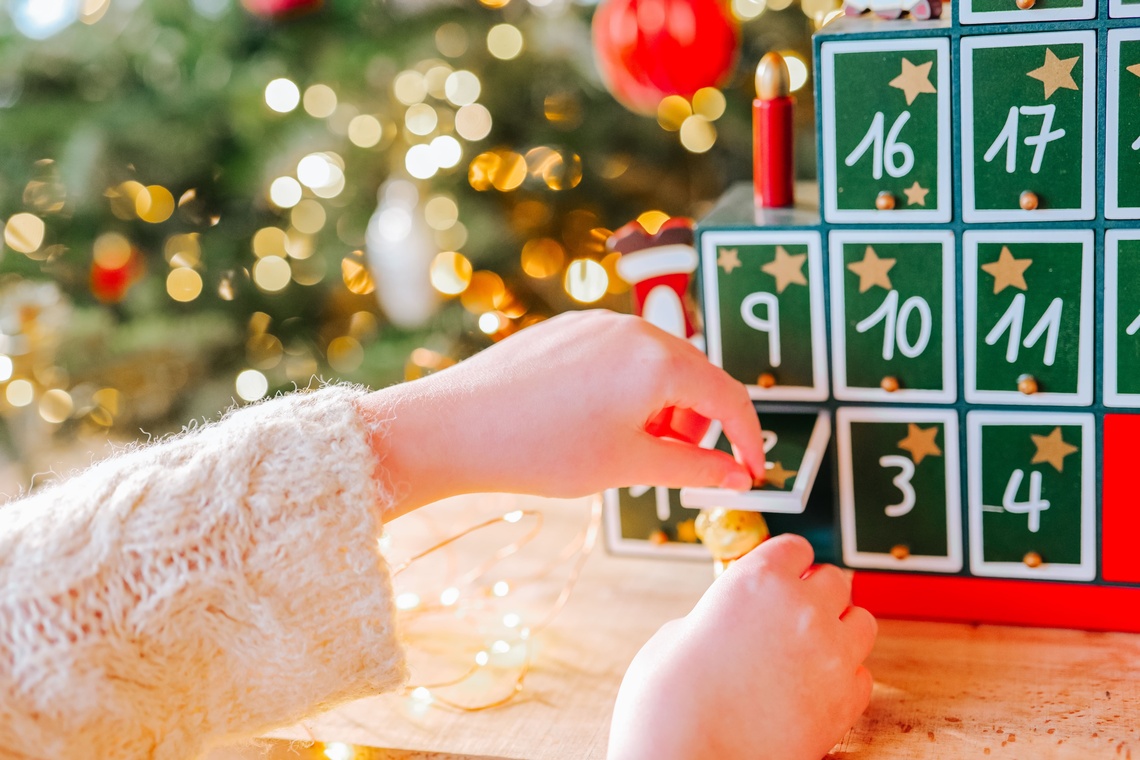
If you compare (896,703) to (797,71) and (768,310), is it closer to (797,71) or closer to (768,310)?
(768,310)

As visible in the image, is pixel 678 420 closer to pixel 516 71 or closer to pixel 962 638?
pixel 962 638

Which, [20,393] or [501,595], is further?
[20,393]

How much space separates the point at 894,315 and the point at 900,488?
129 millimetres

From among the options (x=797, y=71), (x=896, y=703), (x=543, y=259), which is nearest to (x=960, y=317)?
(x=896, y=703)

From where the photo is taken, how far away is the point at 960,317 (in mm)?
686

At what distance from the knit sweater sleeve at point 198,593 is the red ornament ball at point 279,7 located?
36.2 inches

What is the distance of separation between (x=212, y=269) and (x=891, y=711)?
1195 millimetres

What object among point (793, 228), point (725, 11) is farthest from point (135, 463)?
point (725, 11)

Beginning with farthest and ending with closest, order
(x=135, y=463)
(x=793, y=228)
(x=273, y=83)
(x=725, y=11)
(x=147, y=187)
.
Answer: (x=147, y=187) < (x=273, y=83) < (x=725, y=11) < (x=793, y=228) < (x=135, y=463)

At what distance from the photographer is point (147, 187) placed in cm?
148

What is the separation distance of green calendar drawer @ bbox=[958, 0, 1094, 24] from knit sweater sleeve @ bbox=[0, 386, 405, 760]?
1.51 ft

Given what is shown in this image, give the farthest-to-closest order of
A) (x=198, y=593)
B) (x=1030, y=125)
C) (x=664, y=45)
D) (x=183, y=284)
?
(x=183, y=284)
(x=664, y=45)
(x=1030, y=125)
(x=198, y=593)

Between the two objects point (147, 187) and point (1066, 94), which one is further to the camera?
point (147, 187)

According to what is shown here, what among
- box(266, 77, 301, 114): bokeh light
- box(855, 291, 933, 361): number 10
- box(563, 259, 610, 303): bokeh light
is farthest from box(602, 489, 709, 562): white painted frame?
box(266, 77, 301, 114): bokeh light
